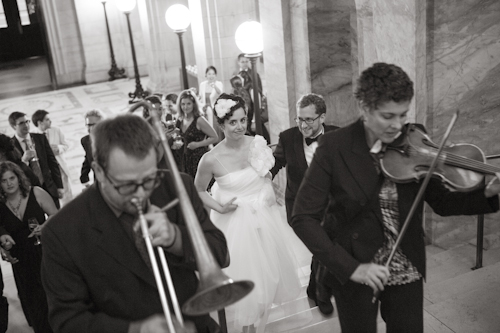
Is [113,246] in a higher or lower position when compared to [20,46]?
higher

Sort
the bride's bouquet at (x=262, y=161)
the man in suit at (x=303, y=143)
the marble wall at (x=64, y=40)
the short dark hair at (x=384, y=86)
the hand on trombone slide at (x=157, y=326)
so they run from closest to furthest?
the hand on trombone slide at (x=157, y=326)
the short dark hair at (x=384, y=86)
the man in suit at (x=303, y=143)
the bride's bouquet at (x=262, y=161)
the marble wall at (x=64, y=40)

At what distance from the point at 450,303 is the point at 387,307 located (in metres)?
1.53

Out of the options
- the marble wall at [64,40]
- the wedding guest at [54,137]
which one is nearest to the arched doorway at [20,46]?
the marble wall at [64,40]

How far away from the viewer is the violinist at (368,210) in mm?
2971

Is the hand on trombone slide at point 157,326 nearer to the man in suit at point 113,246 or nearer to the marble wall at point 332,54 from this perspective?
the man in suit at point 113,246

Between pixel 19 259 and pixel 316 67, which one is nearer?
pixel 19 259

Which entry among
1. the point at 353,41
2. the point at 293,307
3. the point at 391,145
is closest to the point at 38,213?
the point at 293,307

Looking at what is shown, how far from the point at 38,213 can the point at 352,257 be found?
3639mm

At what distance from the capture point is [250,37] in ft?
26.8

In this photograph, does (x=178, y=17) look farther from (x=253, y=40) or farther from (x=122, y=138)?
(x=122, y=138)

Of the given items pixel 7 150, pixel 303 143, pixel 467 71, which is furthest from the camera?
pixel 7 150

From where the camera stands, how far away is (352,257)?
301 cm

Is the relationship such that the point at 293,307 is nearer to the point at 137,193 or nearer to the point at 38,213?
the point at 38,213

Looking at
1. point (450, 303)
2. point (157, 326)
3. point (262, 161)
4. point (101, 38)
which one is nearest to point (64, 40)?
point (101, 38)
